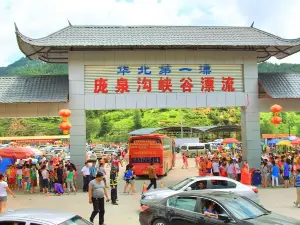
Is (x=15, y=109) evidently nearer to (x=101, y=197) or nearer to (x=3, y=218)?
(x=101, y=197)

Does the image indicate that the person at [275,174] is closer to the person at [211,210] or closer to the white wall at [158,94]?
the white wall at [158,94]

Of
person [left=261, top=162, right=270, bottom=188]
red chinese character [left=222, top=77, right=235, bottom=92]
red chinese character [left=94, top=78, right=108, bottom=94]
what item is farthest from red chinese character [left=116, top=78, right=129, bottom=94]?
person [left=261, top=162, right=270, bottom=188]

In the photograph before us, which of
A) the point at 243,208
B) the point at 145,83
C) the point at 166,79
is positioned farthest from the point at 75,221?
the point at 166,79

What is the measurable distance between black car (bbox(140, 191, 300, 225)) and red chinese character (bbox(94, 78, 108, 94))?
435 inches

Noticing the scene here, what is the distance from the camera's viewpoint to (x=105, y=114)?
4109 inches

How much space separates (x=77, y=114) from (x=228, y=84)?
7705 mm

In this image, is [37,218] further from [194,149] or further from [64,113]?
[194,149]

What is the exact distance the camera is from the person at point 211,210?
27.1 ft

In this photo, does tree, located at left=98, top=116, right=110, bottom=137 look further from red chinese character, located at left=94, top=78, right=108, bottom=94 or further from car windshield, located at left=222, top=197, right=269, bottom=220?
car windshield, located at left=222, top=197, right=269, bottom=220

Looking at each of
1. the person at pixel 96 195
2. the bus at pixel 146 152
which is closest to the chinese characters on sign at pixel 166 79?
the bus at pixel 146 152

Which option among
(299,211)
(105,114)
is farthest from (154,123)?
(299,211)

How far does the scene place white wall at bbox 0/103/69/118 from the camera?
19.9 metres

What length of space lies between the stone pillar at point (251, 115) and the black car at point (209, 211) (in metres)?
12.2

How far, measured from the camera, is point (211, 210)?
8383 mm
